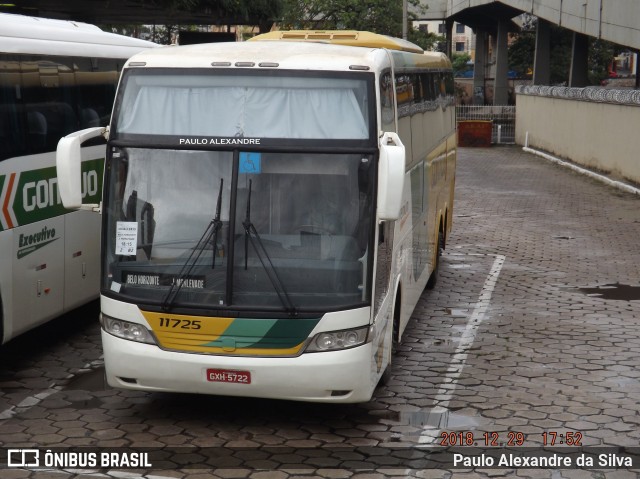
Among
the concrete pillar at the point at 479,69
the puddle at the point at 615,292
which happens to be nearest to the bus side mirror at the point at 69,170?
the puddle at the point at 615,292

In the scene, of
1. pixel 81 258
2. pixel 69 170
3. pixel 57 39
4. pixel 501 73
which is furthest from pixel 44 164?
pixel 501 73

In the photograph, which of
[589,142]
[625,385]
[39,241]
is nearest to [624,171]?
[589,142]

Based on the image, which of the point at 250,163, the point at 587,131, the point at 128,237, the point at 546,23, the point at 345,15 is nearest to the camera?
the point at 250,163

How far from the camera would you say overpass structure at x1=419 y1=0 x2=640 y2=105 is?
31281 millimetres

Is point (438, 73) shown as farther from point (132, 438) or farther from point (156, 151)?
point (132, 438)

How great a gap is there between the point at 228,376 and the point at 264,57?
8.52 feet

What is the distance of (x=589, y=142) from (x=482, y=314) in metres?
20.4

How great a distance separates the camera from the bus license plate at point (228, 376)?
309 inches

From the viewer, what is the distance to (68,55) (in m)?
11.0

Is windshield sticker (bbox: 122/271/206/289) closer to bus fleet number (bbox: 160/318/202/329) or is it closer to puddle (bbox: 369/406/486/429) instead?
bus fleet number (bbox: 160/318/202/329)

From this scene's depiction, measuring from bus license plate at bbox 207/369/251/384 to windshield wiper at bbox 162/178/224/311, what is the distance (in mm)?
612

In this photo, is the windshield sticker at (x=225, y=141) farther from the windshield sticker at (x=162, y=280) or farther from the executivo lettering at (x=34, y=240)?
the executivo lettering at (x=34, y=240)

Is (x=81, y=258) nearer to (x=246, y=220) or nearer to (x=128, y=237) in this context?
(x=128, y=237)

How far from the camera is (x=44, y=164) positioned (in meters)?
10.2
